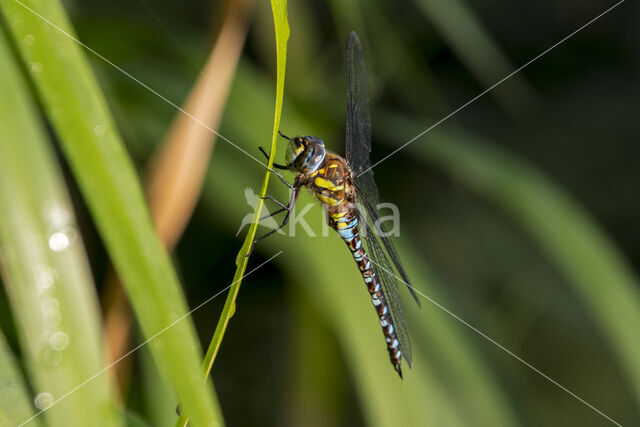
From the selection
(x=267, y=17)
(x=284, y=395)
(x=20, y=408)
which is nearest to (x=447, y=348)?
(x=284, y=395)

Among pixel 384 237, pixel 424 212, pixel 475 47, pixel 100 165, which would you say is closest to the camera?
pixel 100 165

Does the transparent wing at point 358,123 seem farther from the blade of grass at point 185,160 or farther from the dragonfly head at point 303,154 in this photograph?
the blade of grass at point 185,160

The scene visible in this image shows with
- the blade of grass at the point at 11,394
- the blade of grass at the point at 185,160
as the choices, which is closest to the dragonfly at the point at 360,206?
the blade of grass at the point at 185,160

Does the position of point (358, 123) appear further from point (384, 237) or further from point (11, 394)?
point (11, 394)

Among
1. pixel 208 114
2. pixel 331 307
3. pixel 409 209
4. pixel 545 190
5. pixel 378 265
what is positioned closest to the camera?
pixel 208 114

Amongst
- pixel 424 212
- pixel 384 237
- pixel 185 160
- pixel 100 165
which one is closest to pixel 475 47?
pixel 424 212

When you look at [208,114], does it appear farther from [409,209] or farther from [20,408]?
[409,209]
